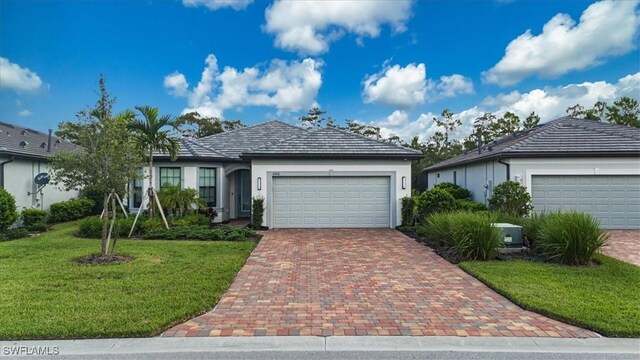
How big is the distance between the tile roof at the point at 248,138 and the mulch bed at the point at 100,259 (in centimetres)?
878

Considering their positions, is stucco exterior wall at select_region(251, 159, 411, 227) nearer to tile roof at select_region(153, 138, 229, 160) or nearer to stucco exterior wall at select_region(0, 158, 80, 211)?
tile roof at select_region(153, 138, 229, 160)

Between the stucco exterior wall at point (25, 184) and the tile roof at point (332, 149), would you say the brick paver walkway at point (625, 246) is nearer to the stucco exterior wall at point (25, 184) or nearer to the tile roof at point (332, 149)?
the tile roof at point (332, 149)

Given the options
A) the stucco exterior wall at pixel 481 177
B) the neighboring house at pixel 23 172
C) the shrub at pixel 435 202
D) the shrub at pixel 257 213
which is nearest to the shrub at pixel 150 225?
the shrub at pixel 257 213

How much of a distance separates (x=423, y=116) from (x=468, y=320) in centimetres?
3273

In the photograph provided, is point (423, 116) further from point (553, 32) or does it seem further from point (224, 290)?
point (224, 290)

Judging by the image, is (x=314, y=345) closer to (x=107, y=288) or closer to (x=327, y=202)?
(x=107, y=288)

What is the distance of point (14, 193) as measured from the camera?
13430 millimetres

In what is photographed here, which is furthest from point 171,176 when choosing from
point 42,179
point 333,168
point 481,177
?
point 481,177

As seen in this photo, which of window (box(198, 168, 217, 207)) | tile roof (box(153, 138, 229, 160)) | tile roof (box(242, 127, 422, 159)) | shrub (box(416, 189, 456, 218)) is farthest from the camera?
window (box(198, 168, 217, 207))

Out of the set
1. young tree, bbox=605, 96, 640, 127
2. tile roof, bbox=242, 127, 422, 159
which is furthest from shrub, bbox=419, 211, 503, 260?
young tree, bbox=605, 96, 640, 127

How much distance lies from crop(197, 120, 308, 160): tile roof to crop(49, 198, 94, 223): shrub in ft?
19.1

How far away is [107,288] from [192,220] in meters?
7.25

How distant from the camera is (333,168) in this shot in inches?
551

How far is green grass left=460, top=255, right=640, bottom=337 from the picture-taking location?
454 centimetres
